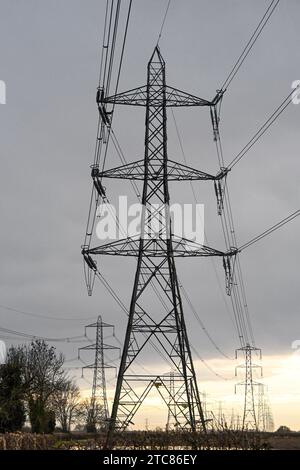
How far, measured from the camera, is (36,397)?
67.2 m

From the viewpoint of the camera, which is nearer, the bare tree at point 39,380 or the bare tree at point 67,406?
the bare tree at point 39,380

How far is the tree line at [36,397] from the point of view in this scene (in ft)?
186

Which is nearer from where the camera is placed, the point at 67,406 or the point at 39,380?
the point at 39,380

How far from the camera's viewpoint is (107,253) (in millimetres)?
34719

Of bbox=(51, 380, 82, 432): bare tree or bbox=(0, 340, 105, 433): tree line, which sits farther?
bbox=(51, 380, 82, 432): bare tree

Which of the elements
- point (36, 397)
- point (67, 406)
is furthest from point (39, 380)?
point (67, 406)

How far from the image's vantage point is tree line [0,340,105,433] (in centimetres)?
5656

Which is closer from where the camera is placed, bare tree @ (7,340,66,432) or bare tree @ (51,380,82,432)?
bare tree @ (7,340,66,432)

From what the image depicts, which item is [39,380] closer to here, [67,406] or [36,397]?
[36,397]

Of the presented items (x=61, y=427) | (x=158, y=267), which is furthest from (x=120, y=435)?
(x=61, y=427)

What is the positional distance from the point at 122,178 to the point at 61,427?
226 ft
